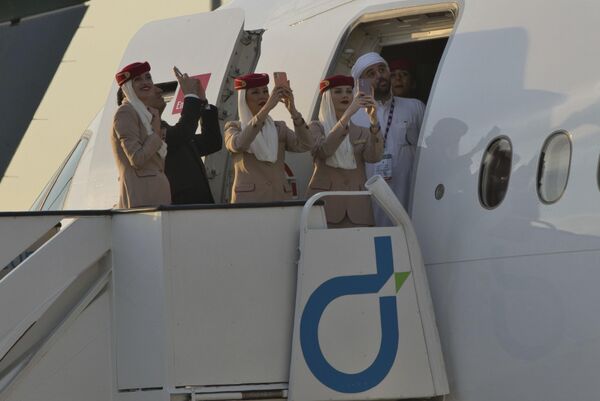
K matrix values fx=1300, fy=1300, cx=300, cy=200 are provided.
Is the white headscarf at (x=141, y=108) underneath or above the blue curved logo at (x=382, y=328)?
above

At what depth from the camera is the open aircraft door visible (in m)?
10.8

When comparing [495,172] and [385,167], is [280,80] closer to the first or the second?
[385,167]

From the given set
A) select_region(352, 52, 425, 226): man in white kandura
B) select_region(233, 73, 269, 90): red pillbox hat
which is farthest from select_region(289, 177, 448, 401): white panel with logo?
select_region(233, 73, 269, 90): red pillbox hat

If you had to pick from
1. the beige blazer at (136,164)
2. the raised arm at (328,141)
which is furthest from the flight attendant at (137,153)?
the raised arm at (328,141)

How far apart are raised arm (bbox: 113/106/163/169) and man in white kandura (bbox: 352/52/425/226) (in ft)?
5.50

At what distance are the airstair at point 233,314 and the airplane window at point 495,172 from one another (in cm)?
56

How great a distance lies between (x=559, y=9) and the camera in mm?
7598

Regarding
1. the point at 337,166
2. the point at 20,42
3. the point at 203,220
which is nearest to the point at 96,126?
the point at 337,166

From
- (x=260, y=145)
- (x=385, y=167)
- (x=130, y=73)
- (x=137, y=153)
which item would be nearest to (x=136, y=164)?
(x=137, y=153)

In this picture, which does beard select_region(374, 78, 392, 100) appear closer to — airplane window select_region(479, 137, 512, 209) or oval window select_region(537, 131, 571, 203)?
airplane window select_region(479, 137, 512, 209)

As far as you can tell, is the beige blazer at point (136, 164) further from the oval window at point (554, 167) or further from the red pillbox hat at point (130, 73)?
the oval window at point (554, 167)

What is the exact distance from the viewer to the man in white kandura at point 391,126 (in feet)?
30.7

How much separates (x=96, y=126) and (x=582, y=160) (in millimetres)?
6786

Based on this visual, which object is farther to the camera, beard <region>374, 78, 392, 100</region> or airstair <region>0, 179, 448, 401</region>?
beard <region>374, 78, 392, 100</region>
